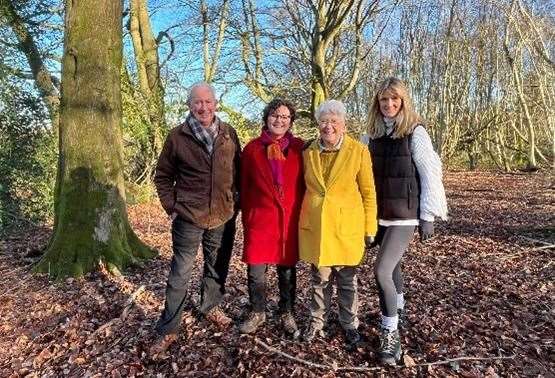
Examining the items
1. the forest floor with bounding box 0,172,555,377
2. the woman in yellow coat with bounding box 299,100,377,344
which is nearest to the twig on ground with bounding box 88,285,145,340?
the forest floor with bounding box 0,172,555,377

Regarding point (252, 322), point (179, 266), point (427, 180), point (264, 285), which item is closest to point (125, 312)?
point (179, 266)

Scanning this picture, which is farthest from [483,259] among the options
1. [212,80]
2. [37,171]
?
[212,80]

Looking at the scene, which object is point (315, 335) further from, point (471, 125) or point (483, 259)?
point (471, 125)

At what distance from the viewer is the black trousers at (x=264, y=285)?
4.04m

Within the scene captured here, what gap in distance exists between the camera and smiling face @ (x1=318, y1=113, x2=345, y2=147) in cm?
366

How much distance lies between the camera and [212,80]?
667 inches

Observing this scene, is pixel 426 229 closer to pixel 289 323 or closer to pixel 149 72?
pixel 289 323

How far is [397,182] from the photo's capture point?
146 inches

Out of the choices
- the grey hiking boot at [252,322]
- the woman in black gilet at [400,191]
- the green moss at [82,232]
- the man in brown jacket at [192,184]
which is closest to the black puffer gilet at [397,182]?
the woman in black gilet at [400,191]

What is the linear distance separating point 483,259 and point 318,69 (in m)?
9.55

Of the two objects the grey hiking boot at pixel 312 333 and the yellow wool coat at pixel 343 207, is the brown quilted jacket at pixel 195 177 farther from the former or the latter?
the grey hiking boot at pixel 312 333

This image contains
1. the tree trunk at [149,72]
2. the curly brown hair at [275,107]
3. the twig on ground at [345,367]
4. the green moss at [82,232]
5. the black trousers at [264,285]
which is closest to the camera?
the twig on ground at [345,367]

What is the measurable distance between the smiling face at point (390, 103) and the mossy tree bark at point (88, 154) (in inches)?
154

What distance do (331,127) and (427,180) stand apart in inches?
33.3
